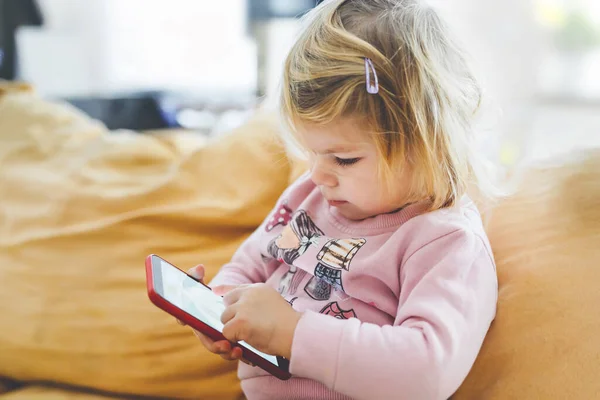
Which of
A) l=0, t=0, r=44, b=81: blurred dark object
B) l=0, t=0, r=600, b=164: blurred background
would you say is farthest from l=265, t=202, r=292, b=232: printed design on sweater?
l=0, t=0, r=44, b=81: blurred dark object

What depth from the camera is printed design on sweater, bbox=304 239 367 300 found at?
2.51 ft

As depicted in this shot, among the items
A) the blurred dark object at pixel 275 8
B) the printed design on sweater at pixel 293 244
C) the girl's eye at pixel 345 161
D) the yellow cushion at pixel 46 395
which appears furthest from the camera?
the blurred dark object at pixel 275 8

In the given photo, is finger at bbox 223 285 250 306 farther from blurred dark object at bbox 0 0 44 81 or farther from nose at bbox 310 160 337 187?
blurred dark object at bbox 0 0 44 81

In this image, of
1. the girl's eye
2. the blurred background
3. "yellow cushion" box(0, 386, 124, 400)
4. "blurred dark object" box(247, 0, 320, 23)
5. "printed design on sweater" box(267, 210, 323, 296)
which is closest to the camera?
the girl's eye

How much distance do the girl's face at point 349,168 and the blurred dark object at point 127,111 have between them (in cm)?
191

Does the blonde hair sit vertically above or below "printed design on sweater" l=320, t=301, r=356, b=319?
above

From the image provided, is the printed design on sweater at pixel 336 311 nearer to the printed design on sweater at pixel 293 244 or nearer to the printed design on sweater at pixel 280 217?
the printed design on sweater at pixel 293 244

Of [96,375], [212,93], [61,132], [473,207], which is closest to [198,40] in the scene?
[212,93]

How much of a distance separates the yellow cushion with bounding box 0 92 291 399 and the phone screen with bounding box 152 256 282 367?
26cm

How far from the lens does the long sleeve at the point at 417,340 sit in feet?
2.03

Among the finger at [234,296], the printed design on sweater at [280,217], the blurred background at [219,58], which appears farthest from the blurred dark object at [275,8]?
the finger at [234,296]

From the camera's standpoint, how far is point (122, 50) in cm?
327

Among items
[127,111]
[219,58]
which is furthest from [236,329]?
[219,58]

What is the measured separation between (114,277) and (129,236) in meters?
0.09
